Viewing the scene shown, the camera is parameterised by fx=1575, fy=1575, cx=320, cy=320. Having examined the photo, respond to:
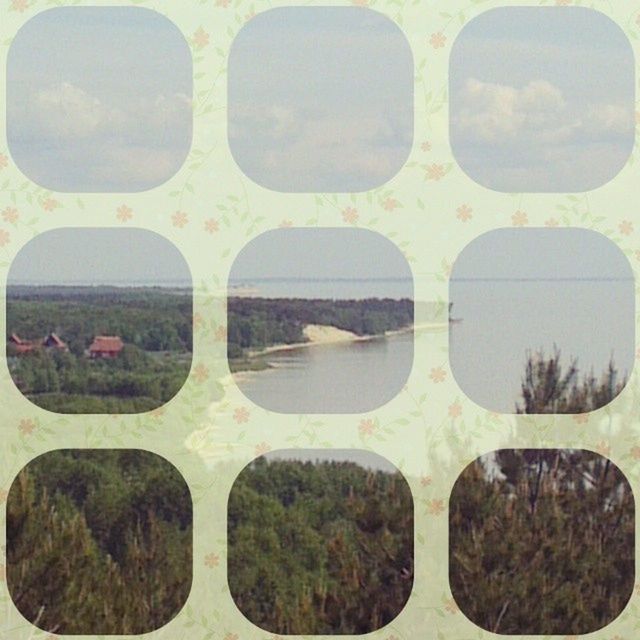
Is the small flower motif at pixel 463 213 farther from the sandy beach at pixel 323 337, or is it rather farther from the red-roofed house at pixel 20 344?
the red-roofed house at pixel 20 344

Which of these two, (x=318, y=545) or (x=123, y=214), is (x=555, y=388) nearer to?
(x=318, y=545)

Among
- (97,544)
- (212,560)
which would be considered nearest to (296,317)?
(212,560)

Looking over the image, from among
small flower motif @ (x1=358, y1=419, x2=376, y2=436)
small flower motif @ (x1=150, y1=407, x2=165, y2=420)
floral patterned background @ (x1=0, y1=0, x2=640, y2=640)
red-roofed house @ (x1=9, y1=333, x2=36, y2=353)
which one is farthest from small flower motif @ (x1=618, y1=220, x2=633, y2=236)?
red-roofed house @ (x1=9, y1=333, x2=36, y2=353)

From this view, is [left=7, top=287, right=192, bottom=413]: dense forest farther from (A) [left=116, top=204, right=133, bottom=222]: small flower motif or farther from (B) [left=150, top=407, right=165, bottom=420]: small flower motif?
(A) [left=116, top=204, right=133, bottom=222]: small flower motif

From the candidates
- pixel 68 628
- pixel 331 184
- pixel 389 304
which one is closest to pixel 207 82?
pixel 331 184

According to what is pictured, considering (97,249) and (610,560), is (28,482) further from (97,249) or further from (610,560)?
(610,560)

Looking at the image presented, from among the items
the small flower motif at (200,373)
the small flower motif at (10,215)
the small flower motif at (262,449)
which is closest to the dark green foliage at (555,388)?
the small flower motif at (262,449)
